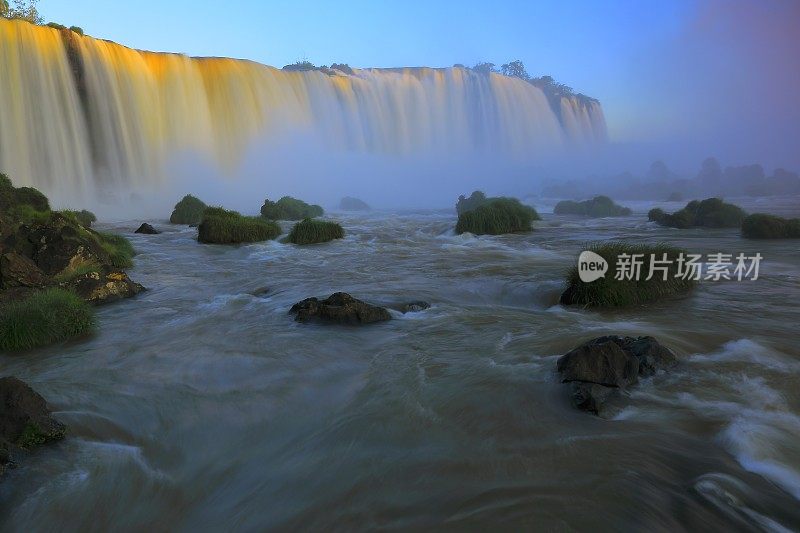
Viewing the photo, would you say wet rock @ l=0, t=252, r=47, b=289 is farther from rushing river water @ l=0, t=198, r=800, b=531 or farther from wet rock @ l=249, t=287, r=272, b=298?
wet rock @ l=249, t=287, r=272, b=298

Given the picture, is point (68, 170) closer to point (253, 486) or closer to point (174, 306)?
point (174, 306)

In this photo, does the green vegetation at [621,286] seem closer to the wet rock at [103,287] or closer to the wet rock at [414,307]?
the wet rock at [414,307]

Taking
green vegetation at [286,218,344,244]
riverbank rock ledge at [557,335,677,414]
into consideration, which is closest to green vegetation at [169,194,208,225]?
green vegetation at [286,218,344,244]

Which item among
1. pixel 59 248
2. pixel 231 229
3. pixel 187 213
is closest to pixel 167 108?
pixel 187 213

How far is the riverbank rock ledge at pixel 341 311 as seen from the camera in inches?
311

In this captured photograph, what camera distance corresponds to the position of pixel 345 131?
48719 millimetres

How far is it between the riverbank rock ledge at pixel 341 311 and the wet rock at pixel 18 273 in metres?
4.55

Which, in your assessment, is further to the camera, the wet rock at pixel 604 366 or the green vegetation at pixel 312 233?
the green vegetation at pixel 312 233

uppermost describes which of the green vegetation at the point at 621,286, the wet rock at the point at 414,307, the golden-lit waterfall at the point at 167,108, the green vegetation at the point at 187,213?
the golden-lit waterfall at the point at 167,108

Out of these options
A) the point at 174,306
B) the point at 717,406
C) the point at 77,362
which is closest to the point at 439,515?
the point at 717,406

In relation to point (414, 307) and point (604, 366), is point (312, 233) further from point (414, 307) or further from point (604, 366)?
point (604, 366)

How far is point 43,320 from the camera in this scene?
722 cm

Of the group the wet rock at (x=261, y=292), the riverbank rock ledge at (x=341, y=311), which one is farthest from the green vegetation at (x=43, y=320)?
the riverbank rock ledge at (x=341, y=311)

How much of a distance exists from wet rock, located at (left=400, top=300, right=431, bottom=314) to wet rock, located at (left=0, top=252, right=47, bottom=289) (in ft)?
20.2
